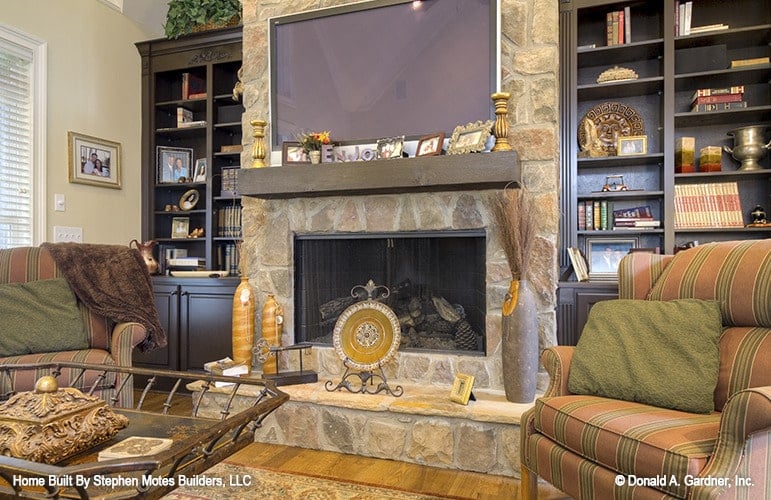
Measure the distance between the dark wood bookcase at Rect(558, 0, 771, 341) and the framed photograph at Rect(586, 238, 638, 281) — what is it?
0.03m

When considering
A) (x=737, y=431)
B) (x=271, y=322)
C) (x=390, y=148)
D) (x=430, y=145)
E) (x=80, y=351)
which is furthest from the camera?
(x=271, y=322)

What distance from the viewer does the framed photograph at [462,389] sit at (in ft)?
7.74

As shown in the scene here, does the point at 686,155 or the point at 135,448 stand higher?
the point at 686,155

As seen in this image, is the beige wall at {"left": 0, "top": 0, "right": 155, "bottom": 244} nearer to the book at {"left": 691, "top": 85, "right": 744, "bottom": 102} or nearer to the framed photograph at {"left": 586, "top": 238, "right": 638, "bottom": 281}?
the framed photograph at {"left": 586, "top": 238, "right": 638, "bottom": 281}

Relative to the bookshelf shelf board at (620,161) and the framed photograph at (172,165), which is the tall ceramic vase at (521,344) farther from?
the framed photograph at (172,165)

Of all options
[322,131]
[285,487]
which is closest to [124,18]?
[322,131]

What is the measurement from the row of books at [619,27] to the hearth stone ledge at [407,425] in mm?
2324

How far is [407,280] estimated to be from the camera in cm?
296

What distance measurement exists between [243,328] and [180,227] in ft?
5.78

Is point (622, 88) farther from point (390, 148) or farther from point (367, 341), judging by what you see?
point (367, 341)

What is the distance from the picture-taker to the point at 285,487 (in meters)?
2.05

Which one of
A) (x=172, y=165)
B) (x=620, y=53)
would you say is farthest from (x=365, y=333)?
(x=172, y=165)

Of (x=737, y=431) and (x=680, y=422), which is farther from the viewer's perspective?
(x=680, y=422)

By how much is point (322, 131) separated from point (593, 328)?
1866 mm
